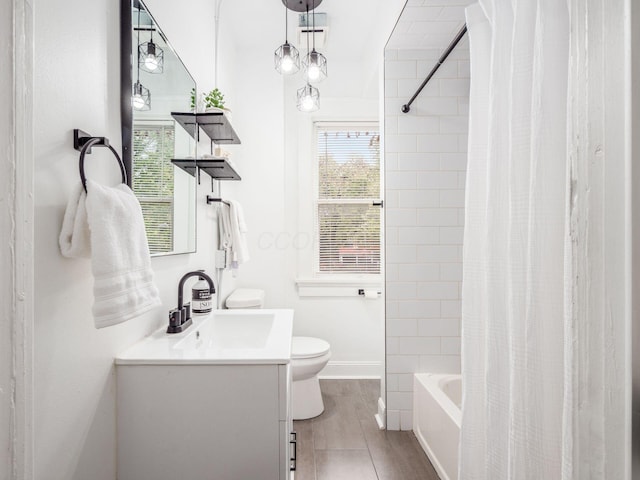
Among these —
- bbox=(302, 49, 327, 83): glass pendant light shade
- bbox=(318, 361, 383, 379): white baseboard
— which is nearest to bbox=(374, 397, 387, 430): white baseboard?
bbox=(318, 361, 383, 379): white baseboard

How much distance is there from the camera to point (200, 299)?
1720 mm

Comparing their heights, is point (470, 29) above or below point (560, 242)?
above

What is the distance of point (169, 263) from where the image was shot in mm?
1537

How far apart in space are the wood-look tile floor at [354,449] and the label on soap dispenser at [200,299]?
3.08 feet

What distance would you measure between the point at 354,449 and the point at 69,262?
1.75m

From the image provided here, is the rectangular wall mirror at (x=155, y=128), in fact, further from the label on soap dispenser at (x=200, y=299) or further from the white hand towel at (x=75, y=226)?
the white hand towel at (x=75, y=226)

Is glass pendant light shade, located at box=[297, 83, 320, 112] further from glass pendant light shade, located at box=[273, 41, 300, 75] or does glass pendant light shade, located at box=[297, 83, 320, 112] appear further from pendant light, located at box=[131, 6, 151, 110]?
pendant light, located at box=[131, 6, 151, 110]

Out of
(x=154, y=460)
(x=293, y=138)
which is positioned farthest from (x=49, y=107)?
(x=293, y=138)

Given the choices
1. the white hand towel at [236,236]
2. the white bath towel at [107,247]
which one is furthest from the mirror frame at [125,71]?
the white hand towel at [236,236]

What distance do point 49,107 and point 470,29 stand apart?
107cm

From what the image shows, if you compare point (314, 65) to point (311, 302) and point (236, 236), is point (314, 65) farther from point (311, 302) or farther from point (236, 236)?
point (311, 302)

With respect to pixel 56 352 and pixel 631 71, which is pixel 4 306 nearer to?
pixel 56 352

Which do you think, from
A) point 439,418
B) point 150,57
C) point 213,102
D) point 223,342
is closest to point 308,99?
point 213,102

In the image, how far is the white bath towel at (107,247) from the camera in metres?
0.79
